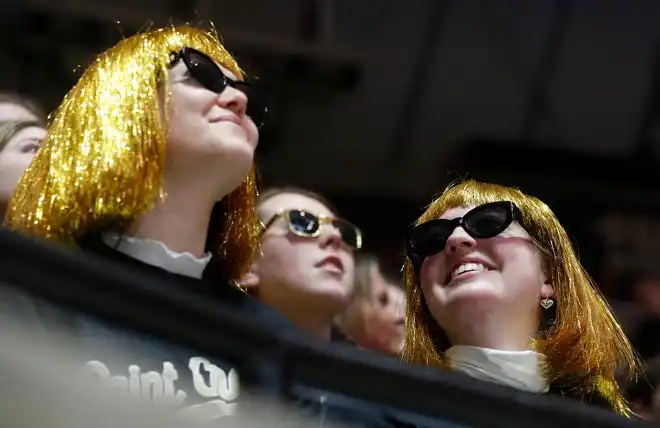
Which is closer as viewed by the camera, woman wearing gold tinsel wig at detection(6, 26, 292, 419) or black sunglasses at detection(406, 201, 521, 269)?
woman wearing gold tinsel wig at detection(6, 26, 292, 419)

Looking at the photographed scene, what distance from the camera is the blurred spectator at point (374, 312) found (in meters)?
1.80

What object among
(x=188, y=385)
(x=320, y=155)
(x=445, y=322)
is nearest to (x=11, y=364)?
(x=188, y=385)

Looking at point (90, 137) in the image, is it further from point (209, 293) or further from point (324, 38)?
point (324, 38)

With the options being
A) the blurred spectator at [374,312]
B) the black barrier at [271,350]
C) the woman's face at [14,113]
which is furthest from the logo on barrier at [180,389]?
the blurred spectator at [374,312]

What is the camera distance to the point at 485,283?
1.27 metres

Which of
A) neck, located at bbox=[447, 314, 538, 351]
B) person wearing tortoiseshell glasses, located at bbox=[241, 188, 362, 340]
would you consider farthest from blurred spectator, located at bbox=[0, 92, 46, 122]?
neck, located at bbox=[447, 314, 538, 351]

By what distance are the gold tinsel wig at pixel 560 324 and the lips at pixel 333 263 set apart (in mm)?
150

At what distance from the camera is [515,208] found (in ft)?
4.46

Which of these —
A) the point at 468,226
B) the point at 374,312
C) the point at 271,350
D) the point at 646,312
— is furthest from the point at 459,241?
the point at 646,312

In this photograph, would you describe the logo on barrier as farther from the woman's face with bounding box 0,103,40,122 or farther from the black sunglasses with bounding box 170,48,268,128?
the woman's face with bounding box 0,103,40,122

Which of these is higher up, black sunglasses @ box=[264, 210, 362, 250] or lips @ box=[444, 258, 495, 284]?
black sunglasses @ box=[264, 210, 362, 250]

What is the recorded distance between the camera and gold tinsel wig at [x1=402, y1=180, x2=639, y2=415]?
1.28 metres

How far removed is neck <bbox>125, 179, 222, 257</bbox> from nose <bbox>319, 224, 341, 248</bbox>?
376 millimetres

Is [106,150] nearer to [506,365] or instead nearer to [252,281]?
[252,281]
